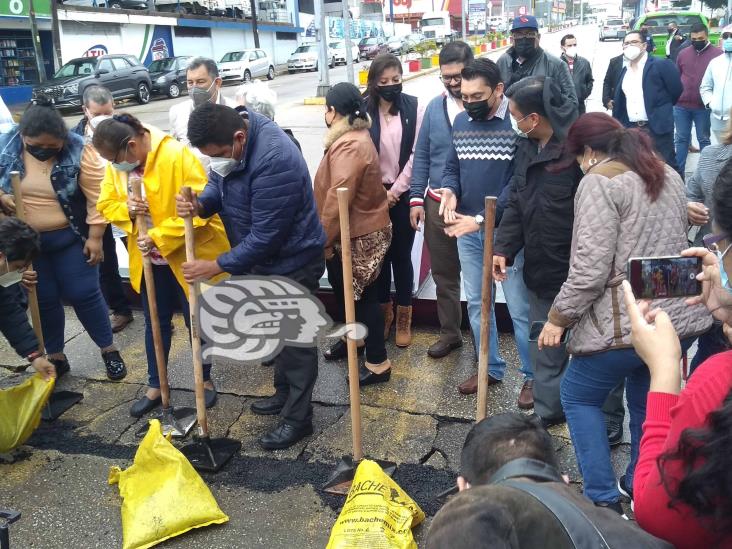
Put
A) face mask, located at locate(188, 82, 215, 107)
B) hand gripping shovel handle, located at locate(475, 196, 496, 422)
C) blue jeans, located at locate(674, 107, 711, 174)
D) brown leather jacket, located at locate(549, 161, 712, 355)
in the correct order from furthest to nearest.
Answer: blue jeans, located at locate(674, 107, 711, 174)
face mask, located at locate(188, 82, 215, 107)
hand gripping shovel handle, located at locate(475, 196, 496, 422)
brown leather jacket, located at locate(549, 161, 712, 355)

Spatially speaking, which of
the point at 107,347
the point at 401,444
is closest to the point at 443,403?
the point at 401,444

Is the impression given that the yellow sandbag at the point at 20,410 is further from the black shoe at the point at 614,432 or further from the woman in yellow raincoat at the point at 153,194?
the black shoe at the point at 614,432

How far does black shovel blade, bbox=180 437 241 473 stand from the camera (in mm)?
3158

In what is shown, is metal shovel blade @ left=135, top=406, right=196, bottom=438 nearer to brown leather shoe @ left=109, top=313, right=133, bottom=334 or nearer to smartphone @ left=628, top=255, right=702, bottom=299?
brown leather shoe @ left=109, top=313, right=133, bottom=334

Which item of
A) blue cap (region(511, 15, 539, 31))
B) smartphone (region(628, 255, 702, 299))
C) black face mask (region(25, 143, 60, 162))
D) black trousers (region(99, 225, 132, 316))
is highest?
blue cap (region(511, 15, 539, 31))

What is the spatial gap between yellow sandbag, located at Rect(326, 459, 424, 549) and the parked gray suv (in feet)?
63.3

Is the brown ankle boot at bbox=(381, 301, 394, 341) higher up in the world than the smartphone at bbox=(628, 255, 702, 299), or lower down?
lower down

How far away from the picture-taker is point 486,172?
11.2ft

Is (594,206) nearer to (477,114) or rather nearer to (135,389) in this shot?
(477,114)

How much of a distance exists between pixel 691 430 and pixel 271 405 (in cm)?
275

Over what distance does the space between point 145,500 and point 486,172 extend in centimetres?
224

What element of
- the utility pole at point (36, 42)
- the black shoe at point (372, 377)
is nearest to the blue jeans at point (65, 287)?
the black shoe at point (372, 377)

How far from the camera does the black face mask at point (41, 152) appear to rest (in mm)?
3655

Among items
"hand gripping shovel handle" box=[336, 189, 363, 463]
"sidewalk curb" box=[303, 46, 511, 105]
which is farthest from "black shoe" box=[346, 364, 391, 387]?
"sidewalk curb" box=[303, 46, 511, 105]
